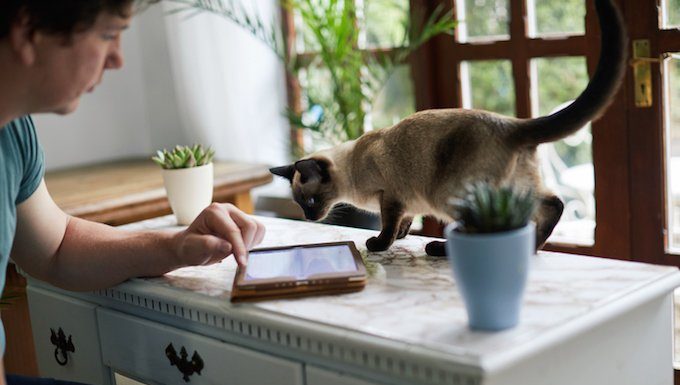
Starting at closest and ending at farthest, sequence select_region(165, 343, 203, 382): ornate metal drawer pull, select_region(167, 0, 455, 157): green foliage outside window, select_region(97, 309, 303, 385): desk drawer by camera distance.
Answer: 1. select_region(97, 309, 303, 385): desk drawer
2. select_region(165, 343, 203, 382): ornate metal drawer pull
3. select_region(167, 0, 455, 157): green foliage outside window

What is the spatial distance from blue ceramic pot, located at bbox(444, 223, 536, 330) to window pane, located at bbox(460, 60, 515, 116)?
1.79 meters

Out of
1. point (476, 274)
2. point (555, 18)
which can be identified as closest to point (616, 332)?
point (476, 274)

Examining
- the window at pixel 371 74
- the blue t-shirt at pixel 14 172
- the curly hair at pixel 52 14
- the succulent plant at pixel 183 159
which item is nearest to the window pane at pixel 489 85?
the window at pixel 371 74

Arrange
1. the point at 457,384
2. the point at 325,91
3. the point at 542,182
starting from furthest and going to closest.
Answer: the point at 325,91
the point at 542,182
the point at 457,384

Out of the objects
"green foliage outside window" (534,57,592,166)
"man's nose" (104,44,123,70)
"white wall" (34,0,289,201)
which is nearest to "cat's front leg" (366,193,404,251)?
"man's nose" (104,44,123,70)

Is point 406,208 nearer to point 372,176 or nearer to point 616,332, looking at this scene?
point 372,176

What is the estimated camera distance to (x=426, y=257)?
4.50 ft

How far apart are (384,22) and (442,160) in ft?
5.93

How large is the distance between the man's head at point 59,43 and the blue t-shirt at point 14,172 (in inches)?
5.8

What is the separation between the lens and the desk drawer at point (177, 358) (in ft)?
3.86

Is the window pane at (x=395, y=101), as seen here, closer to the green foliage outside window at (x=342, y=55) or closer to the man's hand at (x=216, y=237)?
the green foliage outside window at (x=342, y=55)

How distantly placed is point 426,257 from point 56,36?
655 mm

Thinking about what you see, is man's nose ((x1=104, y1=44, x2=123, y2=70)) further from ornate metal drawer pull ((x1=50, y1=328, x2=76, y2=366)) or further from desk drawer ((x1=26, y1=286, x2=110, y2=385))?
ornate metal drawer pull ((x1=50, y1=328, x2=76, y2=366))

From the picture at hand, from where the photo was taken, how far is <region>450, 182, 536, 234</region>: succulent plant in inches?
38.5
